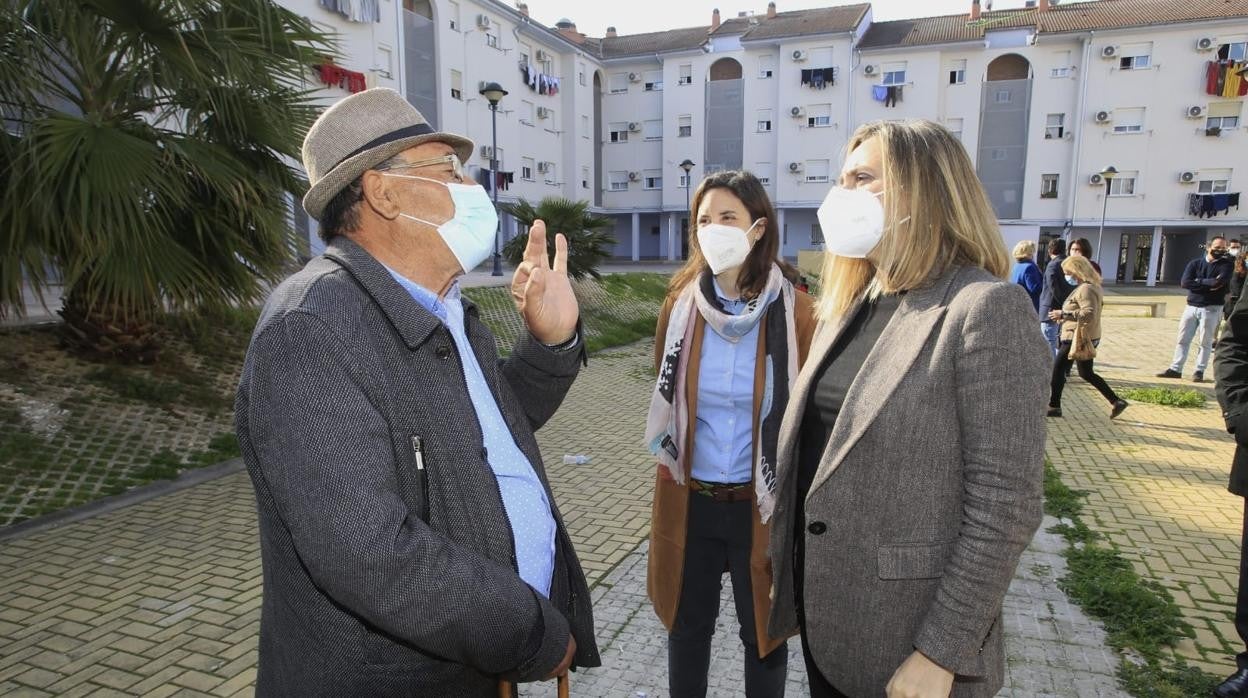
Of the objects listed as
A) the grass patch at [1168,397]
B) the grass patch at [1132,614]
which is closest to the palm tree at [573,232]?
the grass patch at [1168,397]

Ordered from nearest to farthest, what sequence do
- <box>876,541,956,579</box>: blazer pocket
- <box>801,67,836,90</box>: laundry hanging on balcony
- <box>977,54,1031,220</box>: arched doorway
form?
<box>876,541,956,579</box>: blazer pocket < <box>977,54,1031,220</box>: arched doorway < <box>801,67,836,90</box>: laundry hanging on balcony

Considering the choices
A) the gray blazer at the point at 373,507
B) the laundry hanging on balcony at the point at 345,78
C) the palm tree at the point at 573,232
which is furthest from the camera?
the laundry hanging on balcony at the point at 345,78

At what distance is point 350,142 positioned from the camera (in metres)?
1.60

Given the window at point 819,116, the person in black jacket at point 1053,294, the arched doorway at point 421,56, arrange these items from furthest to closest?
1. the window at point 819,116
2. the arched doorway at point 421,56
3. the person in black jacket at point 1053,294

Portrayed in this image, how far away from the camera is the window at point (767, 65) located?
38.9 meters

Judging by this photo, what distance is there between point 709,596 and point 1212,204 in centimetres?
3925

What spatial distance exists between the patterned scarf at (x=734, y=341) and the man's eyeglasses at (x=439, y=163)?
3.90ft

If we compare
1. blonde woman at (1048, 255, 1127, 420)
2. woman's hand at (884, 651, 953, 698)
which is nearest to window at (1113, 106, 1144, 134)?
blonde woman at (1048, 255, 1127, 420)

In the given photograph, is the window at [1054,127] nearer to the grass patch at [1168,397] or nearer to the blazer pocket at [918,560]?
the grass patch at [1168,397]

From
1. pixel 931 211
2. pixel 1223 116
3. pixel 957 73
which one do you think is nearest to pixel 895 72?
pixel 957 73

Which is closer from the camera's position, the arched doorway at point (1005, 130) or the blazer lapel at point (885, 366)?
the blazer lapel at point (885, 366)

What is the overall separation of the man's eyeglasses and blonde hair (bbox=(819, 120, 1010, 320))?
1.04 metres

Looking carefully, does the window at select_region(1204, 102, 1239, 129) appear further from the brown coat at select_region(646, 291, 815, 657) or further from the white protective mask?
the white protective mask

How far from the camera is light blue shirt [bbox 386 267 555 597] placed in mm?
1563
